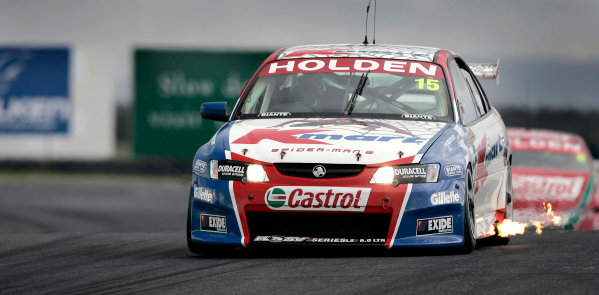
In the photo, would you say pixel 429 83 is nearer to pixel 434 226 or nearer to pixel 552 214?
pixel 434 226

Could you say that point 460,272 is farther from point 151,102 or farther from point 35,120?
point 35,120

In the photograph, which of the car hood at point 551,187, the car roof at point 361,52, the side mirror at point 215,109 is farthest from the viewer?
the car hood at point 551,187

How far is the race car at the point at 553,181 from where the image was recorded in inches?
479

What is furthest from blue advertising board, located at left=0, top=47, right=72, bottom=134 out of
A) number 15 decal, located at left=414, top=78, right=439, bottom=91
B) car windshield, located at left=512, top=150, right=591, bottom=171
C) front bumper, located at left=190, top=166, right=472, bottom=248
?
front bumper, located at left=190, top=166, right=472, bottom=248

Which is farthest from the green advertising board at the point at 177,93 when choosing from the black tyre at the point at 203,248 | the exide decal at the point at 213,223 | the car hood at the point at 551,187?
the exide decal at the point at 213,223

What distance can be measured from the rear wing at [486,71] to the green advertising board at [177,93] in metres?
21.2

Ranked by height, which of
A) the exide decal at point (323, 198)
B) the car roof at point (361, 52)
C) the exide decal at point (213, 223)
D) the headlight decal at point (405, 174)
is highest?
the car roof at point (361, 52)

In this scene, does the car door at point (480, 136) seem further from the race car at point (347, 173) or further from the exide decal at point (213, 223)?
the exide decal at point (213, 223)

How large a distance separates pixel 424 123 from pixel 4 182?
25010 mm

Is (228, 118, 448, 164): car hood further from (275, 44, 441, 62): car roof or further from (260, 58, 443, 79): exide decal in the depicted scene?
(275, 44, 441, 62): car roof

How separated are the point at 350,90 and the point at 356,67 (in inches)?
9.9

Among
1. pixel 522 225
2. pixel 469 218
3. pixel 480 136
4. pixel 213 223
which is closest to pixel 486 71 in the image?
pixel 522 225

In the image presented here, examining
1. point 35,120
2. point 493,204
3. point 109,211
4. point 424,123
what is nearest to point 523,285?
point 424,123

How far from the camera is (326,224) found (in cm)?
804
